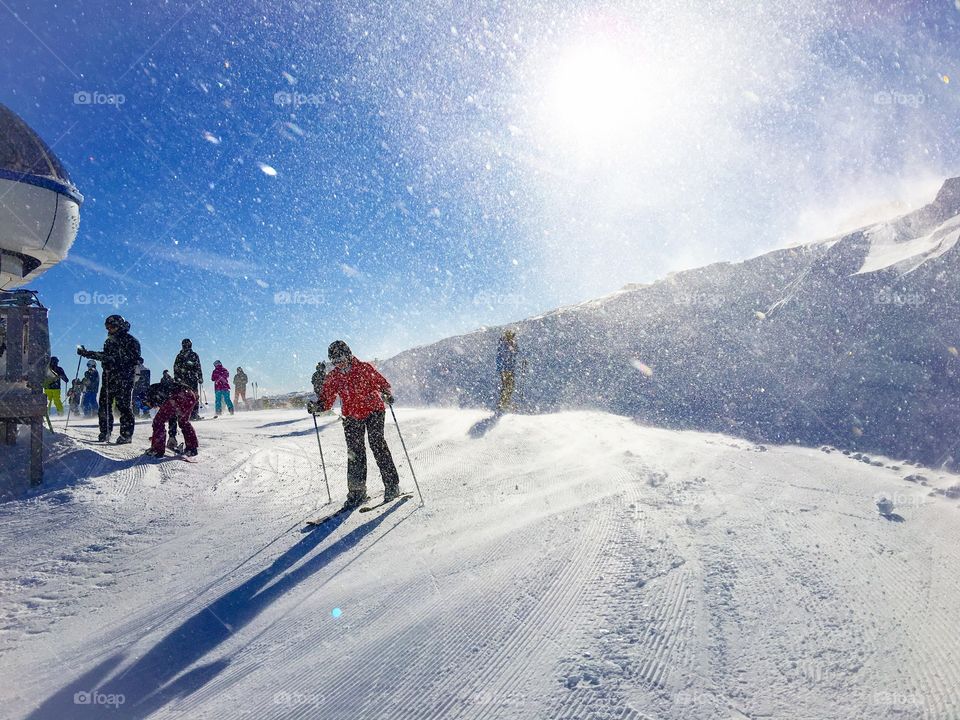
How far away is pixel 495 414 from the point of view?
1240cm

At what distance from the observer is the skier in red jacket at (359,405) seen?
6027 mm

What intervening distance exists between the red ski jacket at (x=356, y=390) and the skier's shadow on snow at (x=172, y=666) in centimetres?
212

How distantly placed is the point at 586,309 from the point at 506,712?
2660cm

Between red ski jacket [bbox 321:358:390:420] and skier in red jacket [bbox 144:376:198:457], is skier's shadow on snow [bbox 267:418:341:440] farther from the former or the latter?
red ski jacket [bbox 321:358:390:420]

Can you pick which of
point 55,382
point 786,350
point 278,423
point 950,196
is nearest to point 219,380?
point 55,382

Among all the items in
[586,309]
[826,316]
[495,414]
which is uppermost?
[586,309]

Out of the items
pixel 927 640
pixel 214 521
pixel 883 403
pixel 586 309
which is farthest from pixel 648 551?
pixel 586 309

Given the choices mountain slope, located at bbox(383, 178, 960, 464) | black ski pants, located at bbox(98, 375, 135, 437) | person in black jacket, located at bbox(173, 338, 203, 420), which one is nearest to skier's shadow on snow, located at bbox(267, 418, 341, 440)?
person in black jacket, located at bbox(173, 338, 203, 420)

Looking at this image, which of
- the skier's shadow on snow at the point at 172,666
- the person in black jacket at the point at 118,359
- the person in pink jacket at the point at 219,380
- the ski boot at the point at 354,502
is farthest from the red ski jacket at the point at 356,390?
the person in pink jacket at the point at 219,380

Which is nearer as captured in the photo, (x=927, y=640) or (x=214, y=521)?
(x=927, y=640)

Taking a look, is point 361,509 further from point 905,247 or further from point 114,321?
point 905,247

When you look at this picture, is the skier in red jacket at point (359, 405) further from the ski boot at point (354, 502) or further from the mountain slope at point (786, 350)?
the mountain slope at point (786, 350)

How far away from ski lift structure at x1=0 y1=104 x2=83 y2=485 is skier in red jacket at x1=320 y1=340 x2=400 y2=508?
4.01m

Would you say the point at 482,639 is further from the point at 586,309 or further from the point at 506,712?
the point at 586,309
